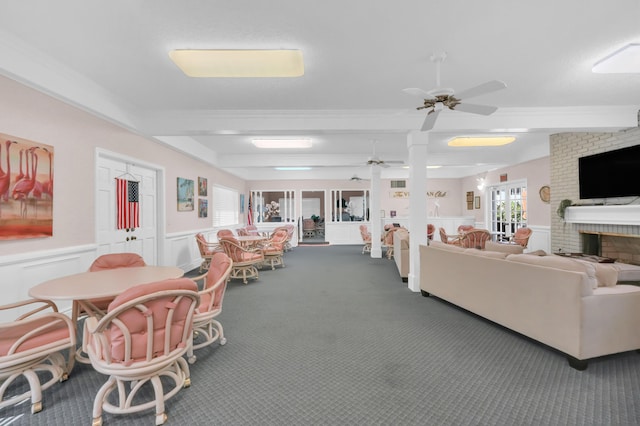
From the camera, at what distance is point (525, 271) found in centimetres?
306

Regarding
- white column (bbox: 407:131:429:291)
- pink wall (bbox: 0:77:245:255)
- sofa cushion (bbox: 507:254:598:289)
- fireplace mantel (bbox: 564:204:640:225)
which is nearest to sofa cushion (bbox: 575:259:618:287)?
sofa cushion (bbox: 507:254:598:289)

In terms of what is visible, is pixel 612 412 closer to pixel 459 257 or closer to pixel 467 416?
pixel 467 416

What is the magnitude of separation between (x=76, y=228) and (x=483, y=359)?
4.92 meters

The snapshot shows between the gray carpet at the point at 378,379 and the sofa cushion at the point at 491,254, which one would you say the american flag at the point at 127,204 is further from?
the sofa cushion at the point at 491,254

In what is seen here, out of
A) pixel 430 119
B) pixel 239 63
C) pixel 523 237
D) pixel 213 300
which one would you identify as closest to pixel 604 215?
pixel 523 237

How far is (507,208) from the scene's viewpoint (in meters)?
9.55

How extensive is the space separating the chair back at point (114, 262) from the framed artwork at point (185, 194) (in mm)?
3423

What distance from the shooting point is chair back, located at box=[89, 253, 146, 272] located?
126 inches

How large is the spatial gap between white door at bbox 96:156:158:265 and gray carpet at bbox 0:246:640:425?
7.27ft

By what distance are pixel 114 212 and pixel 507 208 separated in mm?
10440

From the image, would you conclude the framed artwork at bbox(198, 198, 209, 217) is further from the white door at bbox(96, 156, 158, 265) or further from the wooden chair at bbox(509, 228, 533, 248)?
the wooden chair at bbox(509, 228, 533, 248)

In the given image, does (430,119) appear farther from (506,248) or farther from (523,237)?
(523,237)

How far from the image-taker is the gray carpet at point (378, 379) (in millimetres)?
2035

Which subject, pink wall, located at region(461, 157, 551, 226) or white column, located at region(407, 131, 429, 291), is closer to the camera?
white column, located at region(407, 131, 429, 291)
